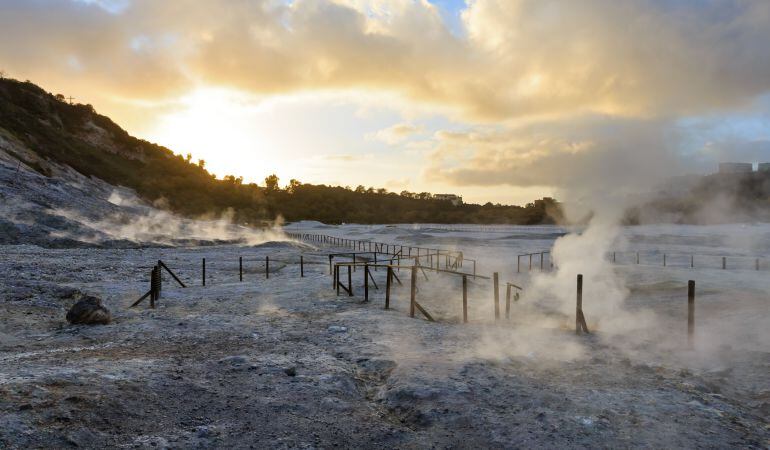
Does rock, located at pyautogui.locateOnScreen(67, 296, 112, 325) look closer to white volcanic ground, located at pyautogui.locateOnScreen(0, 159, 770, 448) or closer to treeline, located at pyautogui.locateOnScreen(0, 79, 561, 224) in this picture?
white volcanic ground, located at pyautogui.locateOnScreen(0, 159, 770, 448)

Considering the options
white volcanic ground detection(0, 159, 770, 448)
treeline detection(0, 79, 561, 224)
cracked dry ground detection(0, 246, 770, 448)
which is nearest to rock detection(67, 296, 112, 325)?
white volcanic ground detection(0, 159, 770, 448)

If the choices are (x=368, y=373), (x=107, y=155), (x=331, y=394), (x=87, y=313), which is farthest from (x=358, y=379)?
(x=107, y=155)

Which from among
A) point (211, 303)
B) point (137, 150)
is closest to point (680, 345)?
point (211, 303)

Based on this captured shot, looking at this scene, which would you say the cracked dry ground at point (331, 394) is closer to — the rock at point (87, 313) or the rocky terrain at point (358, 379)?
the rocky terrain at point (358, 379)

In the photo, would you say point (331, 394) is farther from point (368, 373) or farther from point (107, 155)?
point (107, 155)

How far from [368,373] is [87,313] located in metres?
8.04

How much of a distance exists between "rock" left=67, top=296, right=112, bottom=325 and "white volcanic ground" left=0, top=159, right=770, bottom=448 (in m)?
0.29

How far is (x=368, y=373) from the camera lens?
9.27 m

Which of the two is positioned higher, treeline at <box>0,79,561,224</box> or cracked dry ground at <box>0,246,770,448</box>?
treeline at <box>0,79,561,224</box>

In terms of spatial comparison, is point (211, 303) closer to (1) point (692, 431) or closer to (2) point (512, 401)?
(2) point (512, 401)

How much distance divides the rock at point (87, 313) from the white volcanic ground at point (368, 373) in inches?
11.3

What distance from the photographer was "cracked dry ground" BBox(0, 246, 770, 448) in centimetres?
643

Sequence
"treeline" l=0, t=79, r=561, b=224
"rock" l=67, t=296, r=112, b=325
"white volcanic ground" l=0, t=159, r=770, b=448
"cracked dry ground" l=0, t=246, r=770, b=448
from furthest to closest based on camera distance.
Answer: "treeline" l=0, t=79, r=561, b=224, "rock" l=67, t=296, r=112, b=325, "white volcanic ground" l=0, t=159, r=770, b=448, "cracked dry ground" l=0, t=246, r=770, b=448

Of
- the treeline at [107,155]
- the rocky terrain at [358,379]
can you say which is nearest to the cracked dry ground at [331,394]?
the rocky terrain at [358,379]
